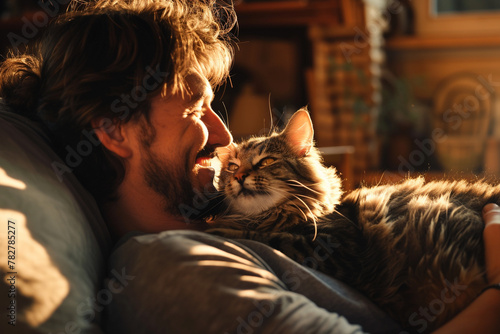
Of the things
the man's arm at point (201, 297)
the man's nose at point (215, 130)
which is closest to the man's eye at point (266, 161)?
the man's nose at point (215, 130)

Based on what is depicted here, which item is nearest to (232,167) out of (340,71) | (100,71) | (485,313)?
(100,71)

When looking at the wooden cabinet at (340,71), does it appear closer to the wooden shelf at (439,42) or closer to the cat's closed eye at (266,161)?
the wooden shelf at (439,42)

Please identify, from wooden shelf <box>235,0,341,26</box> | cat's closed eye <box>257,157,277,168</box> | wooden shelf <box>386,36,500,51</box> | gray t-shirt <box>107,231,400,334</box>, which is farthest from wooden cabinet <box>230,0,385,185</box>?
gray t-shirt <box>107,231,400,334</box>

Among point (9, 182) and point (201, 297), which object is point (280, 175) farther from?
point (9, 182)

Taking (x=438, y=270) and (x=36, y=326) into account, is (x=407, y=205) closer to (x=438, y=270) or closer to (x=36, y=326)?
(x=438, y=270)

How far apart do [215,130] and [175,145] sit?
19 centimetres

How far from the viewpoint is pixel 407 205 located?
1.21 m

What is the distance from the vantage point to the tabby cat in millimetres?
1068

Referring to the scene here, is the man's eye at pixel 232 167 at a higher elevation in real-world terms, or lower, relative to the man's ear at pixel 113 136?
lower

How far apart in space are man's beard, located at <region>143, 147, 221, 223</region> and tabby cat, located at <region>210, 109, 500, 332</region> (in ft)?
0.32

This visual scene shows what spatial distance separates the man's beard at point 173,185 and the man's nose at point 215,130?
0.17 m

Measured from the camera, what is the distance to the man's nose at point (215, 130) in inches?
55.2

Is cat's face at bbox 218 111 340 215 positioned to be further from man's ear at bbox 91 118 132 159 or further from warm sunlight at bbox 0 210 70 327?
warm sunlight at bbox 0 210 70 327

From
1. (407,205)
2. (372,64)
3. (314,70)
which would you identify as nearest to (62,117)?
(407,205)
